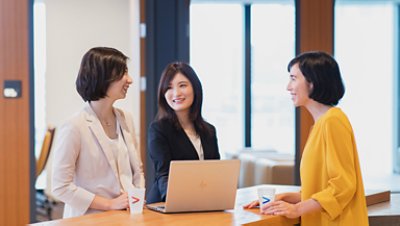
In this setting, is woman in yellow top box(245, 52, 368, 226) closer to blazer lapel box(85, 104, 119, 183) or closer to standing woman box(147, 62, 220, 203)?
standing woman box(147, 62, 220, 203)

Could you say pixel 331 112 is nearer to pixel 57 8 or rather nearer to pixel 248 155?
pixel 248 155

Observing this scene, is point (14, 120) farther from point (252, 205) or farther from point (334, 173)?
point (334, 173)

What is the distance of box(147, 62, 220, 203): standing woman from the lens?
2689 mm

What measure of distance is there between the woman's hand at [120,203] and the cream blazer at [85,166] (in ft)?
0.32

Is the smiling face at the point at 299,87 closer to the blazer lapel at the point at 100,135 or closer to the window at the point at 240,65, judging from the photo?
the blazer lapel at the point at 100,135

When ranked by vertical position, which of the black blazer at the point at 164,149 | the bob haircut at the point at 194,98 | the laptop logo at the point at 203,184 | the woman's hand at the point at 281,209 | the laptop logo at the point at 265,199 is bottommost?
the woman's hand at the point at 281,209

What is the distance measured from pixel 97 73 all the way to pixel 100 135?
0.26m

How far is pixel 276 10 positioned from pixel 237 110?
132 cm

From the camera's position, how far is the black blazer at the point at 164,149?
267 cm

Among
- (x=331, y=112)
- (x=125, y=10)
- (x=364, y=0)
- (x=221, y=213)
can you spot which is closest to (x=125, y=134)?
(x=221, y=213)

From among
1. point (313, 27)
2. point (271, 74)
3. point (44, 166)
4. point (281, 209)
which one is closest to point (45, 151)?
point (44, 166)

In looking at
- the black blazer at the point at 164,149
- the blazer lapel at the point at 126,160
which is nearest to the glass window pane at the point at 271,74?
the black blazer at the point at 164,149

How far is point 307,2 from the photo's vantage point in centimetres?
447

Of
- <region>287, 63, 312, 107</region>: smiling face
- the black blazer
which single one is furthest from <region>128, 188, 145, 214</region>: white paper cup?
<region>287, 63, 312, 107</region>: smiling face
